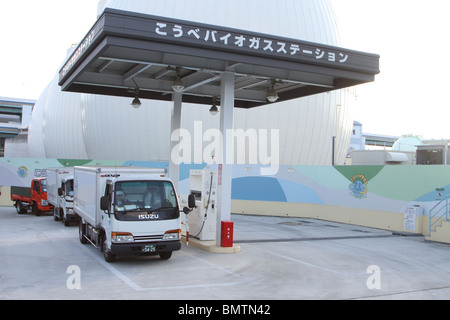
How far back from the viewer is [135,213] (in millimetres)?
11109

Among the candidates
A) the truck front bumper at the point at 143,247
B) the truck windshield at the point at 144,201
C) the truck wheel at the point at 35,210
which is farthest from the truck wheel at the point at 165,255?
the truck wheel at the point at 35,210

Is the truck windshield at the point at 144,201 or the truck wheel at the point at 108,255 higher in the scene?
the truck windshield at the point at 144,201

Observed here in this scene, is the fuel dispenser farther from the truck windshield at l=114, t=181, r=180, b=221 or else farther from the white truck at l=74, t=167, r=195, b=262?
the truck windshield at l=114, t=181, r=180, b=221

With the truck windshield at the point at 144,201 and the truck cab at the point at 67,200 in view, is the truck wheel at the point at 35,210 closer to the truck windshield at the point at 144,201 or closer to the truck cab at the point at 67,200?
the truck cab at the point at 67,200

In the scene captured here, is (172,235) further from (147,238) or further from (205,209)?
(205,209)

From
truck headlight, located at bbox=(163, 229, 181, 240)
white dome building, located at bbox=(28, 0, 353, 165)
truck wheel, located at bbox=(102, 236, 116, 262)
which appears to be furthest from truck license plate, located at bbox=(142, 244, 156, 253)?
white dome building, located at bbox=(28, 0, 353, 165)

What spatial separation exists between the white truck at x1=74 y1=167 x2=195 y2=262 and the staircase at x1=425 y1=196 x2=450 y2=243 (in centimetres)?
1070

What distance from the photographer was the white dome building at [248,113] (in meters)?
28.5

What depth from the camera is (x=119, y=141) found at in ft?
106

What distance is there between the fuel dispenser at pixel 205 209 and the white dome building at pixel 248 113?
1438 cm

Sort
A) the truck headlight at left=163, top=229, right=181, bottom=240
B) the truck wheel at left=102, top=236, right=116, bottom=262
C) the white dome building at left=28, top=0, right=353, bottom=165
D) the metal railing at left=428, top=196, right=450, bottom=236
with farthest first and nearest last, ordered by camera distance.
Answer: the white dome building at left=28, top=0, right=353, bottom=165
the metal railing at left=428, top=196, right=450, bottom=236
the truck wheel at left=102, top=236, right=116, bottom=262
the truck headlight at left=163, top=229, right=181, bottom=240

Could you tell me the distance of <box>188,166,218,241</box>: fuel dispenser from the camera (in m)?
14.5

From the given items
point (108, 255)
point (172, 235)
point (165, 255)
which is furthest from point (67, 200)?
point (172, 235)
